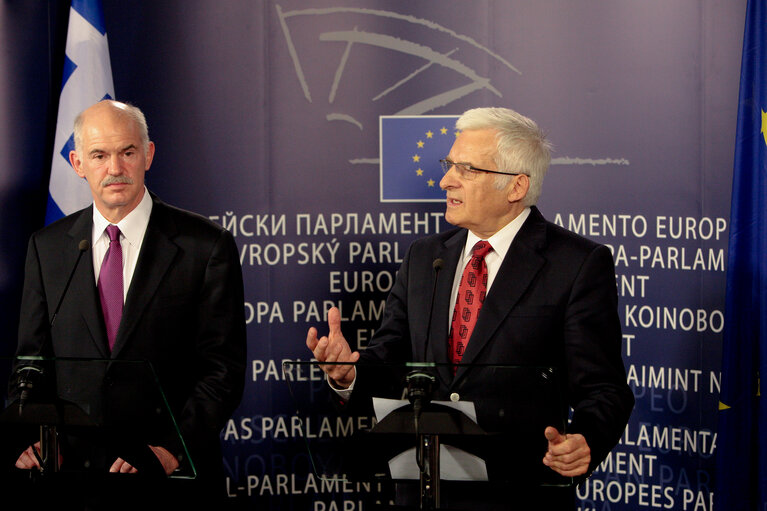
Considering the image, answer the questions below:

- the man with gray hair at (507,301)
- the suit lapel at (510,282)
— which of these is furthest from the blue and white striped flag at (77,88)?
the suit lapel at (510,282)

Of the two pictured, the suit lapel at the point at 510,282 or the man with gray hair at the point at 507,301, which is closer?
the man with gray hair at the point at 507,301

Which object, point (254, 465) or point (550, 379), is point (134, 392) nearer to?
point (550, 379)

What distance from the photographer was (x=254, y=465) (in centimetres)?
399

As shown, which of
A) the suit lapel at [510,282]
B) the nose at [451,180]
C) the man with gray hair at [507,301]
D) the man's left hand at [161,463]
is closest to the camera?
the man's left hand at [161,463]

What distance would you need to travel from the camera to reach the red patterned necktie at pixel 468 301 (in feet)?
8.86

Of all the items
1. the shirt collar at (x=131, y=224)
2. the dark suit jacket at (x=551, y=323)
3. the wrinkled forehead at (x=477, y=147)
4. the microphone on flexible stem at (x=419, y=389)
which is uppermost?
the wrinkled forehead at (x=477, y=147)

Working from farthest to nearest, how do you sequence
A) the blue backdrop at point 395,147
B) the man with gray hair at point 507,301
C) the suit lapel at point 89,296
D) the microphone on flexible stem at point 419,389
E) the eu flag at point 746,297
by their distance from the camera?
the blue backdrop at point 395,147
the eu flag at point 746,297
the suit lapel at point 89,296
the man with gray hair at point 507,301
the microphone on flexible stem at point 419,389

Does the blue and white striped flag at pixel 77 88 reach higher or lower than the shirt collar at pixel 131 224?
higher

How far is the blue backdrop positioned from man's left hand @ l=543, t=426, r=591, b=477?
1964 mm

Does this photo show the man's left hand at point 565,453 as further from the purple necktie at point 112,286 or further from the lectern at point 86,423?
the purple necktie at point 112,286

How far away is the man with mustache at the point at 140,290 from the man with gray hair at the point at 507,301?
19.7 inches

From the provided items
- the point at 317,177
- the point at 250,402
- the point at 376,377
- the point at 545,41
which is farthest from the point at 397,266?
the point at 376,377

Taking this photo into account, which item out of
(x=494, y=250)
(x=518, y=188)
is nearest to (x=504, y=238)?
(x=494, y=250)

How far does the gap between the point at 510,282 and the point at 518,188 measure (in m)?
0.35
